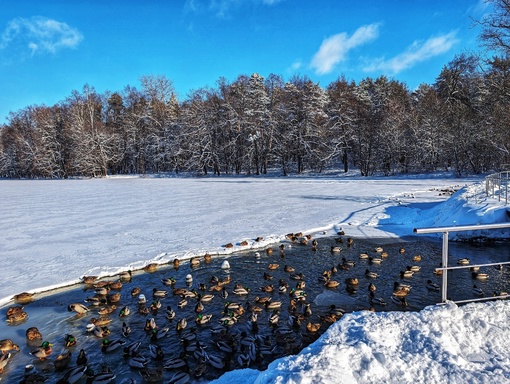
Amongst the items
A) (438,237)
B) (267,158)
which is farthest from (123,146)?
(438,237)

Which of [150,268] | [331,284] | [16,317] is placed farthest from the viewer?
[150,268]

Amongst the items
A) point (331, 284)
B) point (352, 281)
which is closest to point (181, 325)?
point (331, 284)

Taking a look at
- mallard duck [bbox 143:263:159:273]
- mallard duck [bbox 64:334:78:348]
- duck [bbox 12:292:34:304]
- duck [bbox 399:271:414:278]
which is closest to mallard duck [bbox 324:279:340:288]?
duck [bbox 399:271:414:278]

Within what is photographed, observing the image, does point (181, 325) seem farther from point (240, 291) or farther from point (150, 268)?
point (150, 268)

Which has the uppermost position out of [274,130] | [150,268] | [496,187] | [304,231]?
[274,130]

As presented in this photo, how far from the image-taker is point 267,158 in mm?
51281

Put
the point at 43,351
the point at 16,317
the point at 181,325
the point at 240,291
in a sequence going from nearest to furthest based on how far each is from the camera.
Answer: the point at 43,351, the point at 181,325, the point at 16,317, the point at 240,291

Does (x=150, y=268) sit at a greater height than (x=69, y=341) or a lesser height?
greater

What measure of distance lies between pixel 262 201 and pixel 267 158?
1178 inches

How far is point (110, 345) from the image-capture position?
6.10m

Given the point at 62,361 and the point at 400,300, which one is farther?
the point at 400,300

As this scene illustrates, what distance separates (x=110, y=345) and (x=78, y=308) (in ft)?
6.37

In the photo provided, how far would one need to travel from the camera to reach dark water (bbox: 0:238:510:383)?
579 cm

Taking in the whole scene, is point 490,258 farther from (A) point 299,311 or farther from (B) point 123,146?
(B) point 123,146
